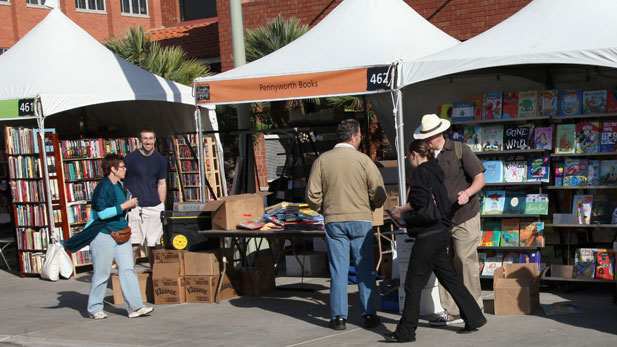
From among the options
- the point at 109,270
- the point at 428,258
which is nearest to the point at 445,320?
the point at 428,258

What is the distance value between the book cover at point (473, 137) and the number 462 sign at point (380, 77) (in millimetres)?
1086

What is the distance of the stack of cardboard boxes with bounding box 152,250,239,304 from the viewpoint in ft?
29.7

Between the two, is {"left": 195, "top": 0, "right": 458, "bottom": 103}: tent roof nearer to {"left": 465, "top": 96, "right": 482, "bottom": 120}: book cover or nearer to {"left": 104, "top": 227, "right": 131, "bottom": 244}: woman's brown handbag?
{"left": 465, "top": 96, "right": 482, "bottom": 120}: book cover

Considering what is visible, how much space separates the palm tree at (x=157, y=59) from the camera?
17453 millimetres

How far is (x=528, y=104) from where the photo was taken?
8812 mm

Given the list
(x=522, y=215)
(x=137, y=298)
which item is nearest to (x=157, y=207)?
(x=137, y=298)

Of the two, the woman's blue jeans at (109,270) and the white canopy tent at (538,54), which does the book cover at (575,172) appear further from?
the woman's blue jeans at (109,270)

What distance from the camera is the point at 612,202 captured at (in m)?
8.53

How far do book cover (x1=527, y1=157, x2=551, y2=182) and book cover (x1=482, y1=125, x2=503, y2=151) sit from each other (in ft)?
1.28

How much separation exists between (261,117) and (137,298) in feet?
29.0

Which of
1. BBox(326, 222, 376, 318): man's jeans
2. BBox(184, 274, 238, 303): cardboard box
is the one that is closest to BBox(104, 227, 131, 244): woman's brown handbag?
BBox(184, 274, 238, 303): cardboard box

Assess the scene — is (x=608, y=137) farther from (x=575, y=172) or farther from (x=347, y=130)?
(x=347, y=130)

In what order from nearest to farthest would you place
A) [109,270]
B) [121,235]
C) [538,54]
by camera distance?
1. [538,54]
2. [121,235]
3. [109,270]

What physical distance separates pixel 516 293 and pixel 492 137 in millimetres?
2092
